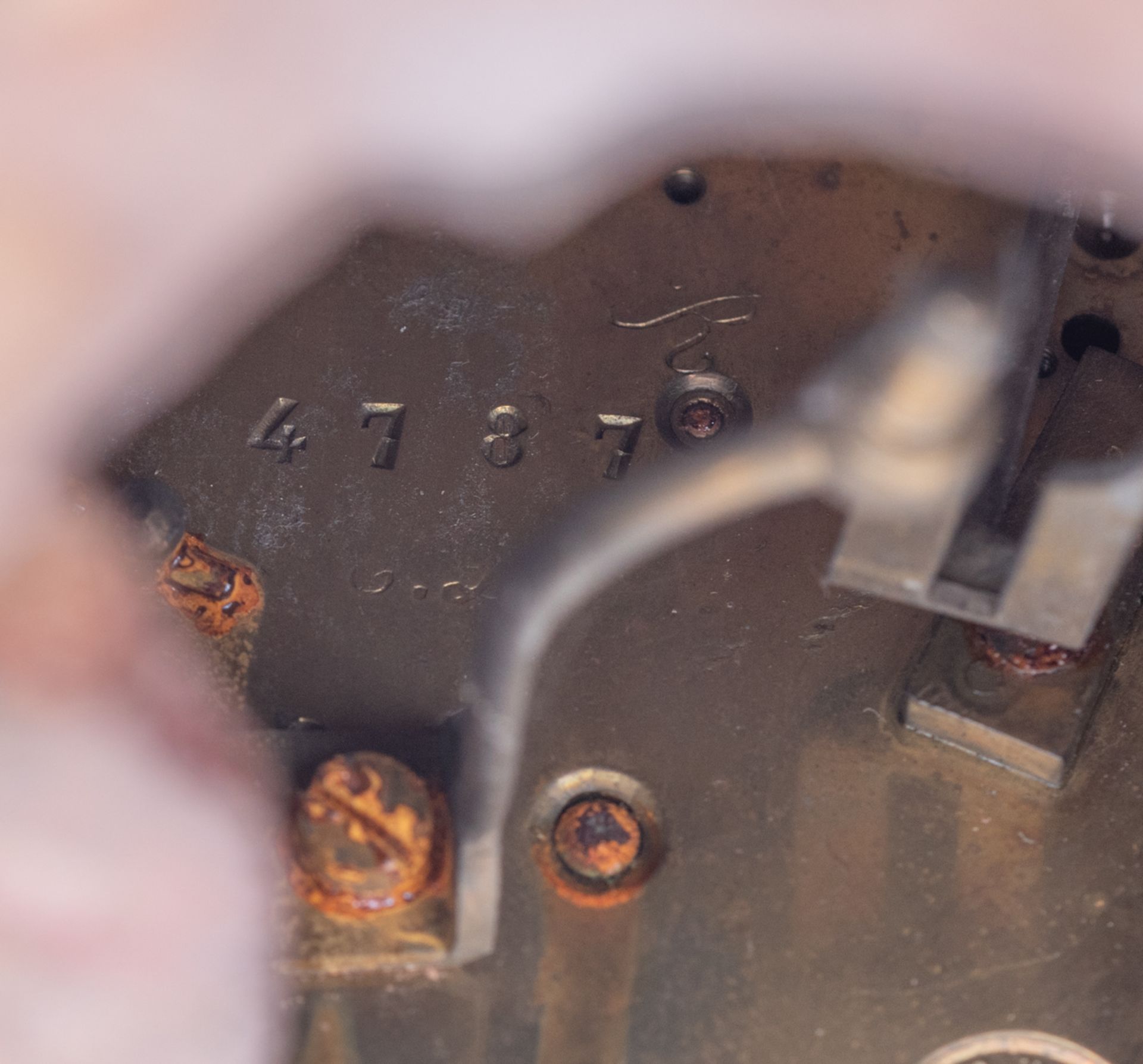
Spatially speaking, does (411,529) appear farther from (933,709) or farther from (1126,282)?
(1126,282)

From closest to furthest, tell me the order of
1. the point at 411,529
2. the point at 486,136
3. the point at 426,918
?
the point at 426,918 → the point at 411,529 → the point at 486,136

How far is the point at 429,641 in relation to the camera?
2.52 ft

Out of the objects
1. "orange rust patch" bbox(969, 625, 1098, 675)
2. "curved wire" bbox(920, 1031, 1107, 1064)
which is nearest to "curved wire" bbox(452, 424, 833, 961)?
"orange rust patch" bbox(969, 625, 1098, 675)

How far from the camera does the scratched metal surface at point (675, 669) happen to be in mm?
694

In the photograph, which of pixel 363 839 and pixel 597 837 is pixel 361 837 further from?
pixel 597 837

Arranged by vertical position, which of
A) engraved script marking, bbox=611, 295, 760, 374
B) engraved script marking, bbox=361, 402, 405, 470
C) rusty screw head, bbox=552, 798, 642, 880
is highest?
engraved script marking, bbox=611, 295, 760, 374

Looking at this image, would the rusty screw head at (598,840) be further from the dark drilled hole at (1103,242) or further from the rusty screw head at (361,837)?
the dark drilled hole at (1103,242)

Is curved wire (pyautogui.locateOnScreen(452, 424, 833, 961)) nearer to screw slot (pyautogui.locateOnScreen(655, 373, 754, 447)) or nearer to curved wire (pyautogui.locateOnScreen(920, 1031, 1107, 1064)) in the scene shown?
screw slot (pyautogui.locateOnScreen(655, 373, 754, 447))

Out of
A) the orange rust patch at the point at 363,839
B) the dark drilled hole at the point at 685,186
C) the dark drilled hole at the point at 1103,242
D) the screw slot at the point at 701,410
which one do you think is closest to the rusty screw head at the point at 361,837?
the orange rust patch at the point at 363,839

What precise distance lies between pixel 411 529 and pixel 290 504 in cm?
8

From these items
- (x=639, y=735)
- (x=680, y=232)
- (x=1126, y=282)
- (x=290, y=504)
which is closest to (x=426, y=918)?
(x=639, y=735)

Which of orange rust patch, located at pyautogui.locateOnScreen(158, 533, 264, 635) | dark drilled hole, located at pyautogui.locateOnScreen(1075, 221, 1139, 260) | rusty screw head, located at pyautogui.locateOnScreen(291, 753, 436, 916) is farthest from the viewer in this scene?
dark drilled hole, located at pyautogui.locateOnScreen(1075, 221, 1139, 260)

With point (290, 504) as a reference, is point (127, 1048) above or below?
below

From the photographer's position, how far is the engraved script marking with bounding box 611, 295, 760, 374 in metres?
0.84
